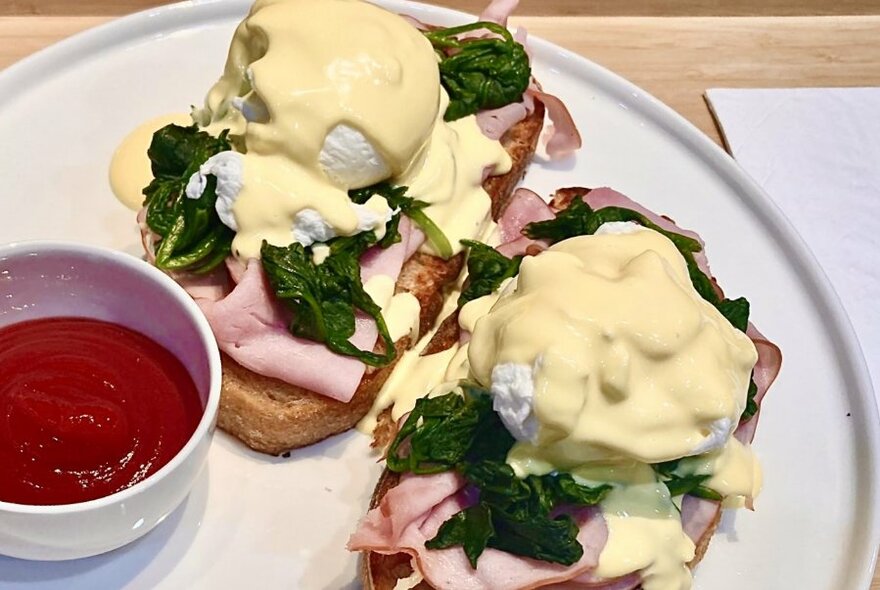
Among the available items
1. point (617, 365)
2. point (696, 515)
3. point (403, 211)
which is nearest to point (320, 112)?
point (403, 211)

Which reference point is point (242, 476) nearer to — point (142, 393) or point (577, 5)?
point (142, 393)

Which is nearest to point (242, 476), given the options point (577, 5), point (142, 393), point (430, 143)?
point (142, 393)

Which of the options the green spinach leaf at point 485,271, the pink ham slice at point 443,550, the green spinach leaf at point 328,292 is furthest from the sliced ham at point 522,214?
the pink ham slice at point 443,550

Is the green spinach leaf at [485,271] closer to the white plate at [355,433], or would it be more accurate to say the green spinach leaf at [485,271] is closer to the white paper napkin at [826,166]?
the white plate at [355,433]

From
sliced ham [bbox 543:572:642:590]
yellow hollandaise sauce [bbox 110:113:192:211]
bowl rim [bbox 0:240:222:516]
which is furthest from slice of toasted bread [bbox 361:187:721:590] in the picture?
yellow hollandaise sauce [bbox 110:113:192:211]

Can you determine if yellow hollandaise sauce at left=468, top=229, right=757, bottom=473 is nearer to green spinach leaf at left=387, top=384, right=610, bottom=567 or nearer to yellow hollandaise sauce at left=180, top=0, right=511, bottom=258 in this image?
green spinach leaf at left=387, top=384, right=610, bottom=567

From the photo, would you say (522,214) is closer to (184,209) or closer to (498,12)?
(498,12)
